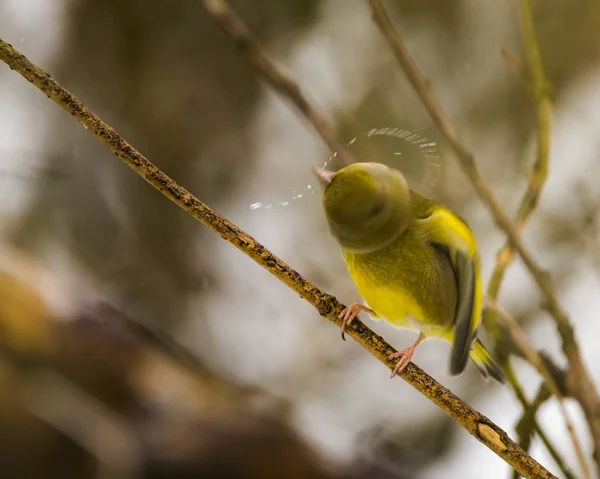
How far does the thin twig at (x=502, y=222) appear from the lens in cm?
63

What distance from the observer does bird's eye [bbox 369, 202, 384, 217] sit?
396 mm

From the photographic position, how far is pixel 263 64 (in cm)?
71

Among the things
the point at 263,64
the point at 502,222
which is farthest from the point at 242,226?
the point at 502,222

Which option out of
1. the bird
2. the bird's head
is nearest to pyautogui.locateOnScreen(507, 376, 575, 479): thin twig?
the bird

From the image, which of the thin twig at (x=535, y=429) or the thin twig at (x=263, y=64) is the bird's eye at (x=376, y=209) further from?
the thin twig at (x=535, y=429)

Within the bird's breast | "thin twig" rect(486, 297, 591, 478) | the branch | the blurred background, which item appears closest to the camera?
the branch

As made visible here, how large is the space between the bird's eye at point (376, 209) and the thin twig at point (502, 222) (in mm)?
257

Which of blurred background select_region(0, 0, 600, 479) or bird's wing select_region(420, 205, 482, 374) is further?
blurred background select_region(0, 0, 600, 479)

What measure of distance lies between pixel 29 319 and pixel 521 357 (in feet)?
2.13

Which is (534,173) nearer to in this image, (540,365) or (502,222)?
(502,222)

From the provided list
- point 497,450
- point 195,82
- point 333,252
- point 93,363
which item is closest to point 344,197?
point 497,450

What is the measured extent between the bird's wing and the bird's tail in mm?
63

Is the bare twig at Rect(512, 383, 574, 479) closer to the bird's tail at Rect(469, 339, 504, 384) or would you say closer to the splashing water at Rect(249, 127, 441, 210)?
the bird's tail at Rect(469, 339, 504, 384)

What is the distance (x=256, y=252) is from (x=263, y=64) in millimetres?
A: 407
